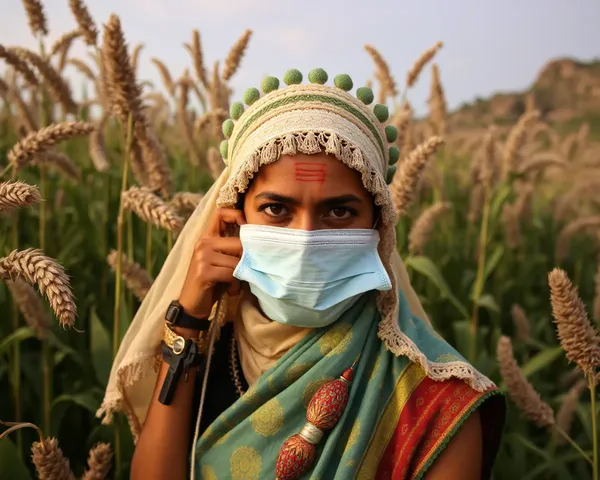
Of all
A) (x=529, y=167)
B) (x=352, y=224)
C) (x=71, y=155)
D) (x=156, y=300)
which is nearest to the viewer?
(x=352, y=224)

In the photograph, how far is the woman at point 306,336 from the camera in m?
1.83

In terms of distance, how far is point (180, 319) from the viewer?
199 centimetres

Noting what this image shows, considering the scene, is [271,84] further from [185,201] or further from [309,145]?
[185,201]

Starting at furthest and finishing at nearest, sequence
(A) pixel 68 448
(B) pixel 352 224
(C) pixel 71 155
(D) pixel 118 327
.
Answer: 1. (C) pixel 71 155
2. (A) pixel 68 448
3. (D) pixel 118 327
4. (B) pixel 352 224

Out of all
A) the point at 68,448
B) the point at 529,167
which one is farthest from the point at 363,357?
the point at 529,167

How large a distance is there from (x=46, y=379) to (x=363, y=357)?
135 cm

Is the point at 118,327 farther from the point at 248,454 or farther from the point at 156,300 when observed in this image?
the point at 248,454

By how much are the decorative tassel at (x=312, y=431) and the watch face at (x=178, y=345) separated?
430mm

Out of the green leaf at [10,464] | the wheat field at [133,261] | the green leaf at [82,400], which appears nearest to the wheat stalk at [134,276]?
the wheat field at [133,261]

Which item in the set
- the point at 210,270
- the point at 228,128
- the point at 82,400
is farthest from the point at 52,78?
the point at 210,270

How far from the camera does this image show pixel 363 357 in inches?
77.2

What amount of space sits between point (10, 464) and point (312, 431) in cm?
100

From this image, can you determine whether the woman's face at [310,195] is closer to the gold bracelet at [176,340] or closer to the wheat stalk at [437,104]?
the gold bracelet at [176,340]

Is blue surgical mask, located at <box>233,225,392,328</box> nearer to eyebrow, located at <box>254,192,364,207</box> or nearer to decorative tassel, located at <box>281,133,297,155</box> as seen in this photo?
eyebrow, located at <box>254,192,364,207</box>
